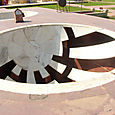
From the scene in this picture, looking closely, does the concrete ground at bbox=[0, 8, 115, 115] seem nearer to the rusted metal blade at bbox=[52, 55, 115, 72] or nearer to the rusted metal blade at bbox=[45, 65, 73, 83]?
the rusted metal blade at bbox=[52, 55, 115, 72]

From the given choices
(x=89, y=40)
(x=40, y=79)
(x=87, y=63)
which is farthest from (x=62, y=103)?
(x=89, y=40)

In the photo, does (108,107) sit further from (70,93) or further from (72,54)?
(72,54)

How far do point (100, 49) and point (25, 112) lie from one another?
738 cm

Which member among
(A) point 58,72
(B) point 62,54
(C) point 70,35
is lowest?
(A) point 58,72

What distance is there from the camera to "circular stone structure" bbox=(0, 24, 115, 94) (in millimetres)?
8938

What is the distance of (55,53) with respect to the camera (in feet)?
35.2

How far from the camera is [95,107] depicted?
3.44 m

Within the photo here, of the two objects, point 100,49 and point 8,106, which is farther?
point 100,49

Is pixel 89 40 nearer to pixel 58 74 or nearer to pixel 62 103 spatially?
pixel 58 74

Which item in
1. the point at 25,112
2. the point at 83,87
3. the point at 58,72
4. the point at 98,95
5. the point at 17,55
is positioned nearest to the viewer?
the point at 25,112

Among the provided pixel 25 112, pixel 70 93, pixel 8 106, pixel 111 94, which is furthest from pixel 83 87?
pixel 8 106

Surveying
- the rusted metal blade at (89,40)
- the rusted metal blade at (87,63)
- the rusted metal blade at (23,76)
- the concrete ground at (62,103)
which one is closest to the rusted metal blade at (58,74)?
the rusted metal blade at (87,63)

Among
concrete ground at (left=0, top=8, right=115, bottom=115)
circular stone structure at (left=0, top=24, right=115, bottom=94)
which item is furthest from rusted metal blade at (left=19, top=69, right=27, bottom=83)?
concrete ground at (left=0, top=8, right=115, bottom=115)

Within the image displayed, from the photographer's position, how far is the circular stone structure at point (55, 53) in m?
8.94
